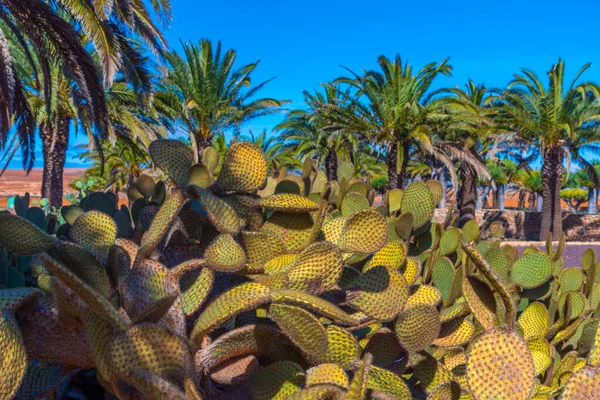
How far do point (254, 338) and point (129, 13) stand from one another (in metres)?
8.75

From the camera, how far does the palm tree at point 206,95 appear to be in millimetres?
15398

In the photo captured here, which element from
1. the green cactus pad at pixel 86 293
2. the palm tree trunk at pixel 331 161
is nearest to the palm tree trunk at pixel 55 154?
the palm tree trunk at pixel 331 161

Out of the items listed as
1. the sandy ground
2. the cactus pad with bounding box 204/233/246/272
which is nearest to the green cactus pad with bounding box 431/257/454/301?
the cactus pad with bounding box 204/233/246/272

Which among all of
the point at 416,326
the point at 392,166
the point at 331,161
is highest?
the point at 331,161

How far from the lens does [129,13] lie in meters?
8.84

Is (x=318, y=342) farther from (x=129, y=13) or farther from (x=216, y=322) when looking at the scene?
(x=129, y=13)

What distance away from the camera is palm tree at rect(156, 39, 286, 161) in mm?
15398

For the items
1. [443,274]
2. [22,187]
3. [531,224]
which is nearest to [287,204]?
[443,274]

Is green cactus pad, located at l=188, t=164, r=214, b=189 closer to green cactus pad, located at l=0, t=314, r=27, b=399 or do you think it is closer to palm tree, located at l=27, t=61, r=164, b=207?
green cactus pad, located at l=0, t=314, r=27, b=399

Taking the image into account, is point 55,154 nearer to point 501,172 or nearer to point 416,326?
point 416,326

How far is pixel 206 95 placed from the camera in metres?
15.6

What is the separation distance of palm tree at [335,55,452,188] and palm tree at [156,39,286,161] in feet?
8.93

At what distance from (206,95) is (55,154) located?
4.60m

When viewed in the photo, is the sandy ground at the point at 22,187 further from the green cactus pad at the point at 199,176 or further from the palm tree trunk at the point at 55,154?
the green cactus pad at the point at 199,176
